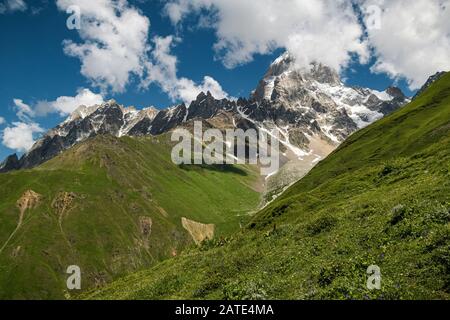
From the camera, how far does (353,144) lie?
15562 cm

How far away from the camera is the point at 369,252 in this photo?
30250 millimetres

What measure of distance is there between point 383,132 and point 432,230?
12810cm

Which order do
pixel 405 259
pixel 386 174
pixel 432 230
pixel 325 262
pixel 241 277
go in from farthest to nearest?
pixel 386 174
pixel 241 277
pixel 325 262
pixel 432 230
pixel 405 259

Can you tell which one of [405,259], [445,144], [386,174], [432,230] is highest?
[445,144]

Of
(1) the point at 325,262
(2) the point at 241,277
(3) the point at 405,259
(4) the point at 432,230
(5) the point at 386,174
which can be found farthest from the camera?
(5) the point at 386,174

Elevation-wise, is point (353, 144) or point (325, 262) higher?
point (353, 144)

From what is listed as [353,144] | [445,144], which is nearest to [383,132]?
[353,144]

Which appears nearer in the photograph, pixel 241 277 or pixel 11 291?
pixel 241 277

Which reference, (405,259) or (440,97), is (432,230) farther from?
(440,97)
